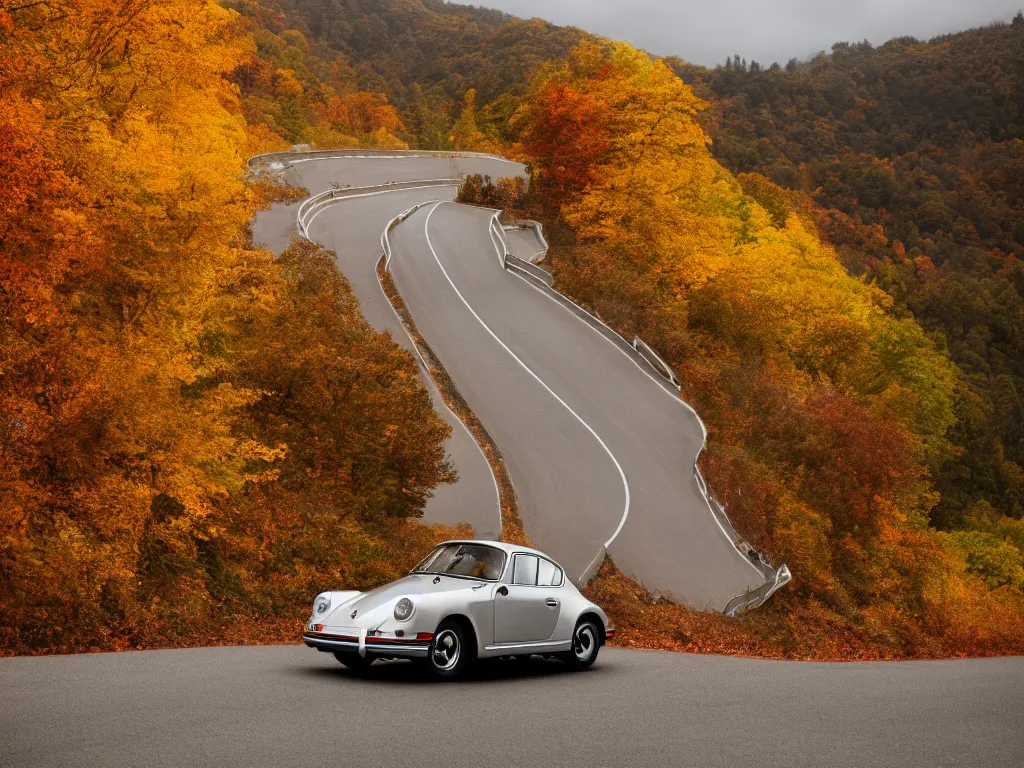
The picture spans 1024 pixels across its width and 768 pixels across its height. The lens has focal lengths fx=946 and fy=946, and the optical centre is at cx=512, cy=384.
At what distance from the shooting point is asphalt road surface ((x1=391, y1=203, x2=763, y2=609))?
81.4 ft

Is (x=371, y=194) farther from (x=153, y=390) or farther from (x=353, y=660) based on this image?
(x=353, y=660)

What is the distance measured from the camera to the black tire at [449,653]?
401 inches

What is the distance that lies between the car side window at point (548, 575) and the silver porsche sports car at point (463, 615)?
0.04 ft

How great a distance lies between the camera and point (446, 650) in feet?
33.9

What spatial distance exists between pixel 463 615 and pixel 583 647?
2393 mm

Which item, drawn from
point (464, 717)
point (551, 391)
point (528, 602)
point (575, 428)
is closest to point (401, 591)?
point (528, 602)

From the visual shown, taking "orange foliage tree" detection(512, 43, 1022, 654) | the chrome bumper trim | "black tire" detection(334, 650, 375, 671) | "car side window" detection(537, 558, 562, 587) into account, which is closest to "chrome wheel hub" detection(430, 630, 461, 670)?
the chrome bumper trim

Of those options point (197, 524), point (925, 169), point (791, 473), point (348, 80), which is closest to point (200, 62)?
point (197, 524)

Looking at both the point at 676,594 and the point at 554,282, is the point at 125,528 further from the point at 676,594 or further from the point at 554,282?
the point at 554,282

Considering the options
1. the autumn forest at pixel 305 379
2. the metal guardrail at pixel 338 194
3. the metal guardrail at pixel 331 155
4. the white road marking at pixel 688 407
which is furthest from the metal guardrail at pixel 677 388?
the metal guardrail at pixel 331 155

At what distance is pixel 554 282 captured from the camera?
43.5 metres

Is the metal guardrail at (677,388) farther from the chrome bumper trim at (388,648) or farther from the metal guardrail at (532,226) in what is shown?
the chrome bumper trim at (388,648)

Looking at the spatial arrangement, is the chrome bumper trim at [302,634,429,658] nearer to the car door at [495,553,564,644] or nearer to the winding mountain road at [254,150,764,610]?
the car door at [495,553,564,644]

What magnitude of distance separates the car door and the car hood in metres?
0.38
